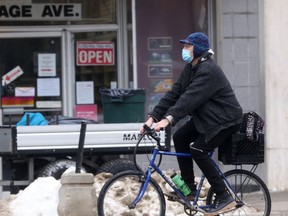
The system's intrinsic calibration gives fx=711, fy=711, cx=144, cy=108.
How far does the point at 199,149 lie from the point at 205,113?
353 millimetres

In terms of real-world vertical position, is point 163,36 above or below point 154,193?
above

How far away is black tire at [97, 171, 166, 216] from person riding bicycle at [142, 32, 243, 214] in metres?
0.42

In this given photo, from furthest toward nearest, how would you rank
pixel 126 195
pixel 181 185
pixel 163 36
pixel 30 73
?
pixel 30 73, pixel 163 36, pixel 181 185, pixel 126 195

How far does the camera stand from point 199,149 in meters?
6.81

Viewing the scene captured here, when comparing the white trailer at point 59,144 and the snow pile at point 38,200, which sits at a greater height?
the white trailer at point 59,144

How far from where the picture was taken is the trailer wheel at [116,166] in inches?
367

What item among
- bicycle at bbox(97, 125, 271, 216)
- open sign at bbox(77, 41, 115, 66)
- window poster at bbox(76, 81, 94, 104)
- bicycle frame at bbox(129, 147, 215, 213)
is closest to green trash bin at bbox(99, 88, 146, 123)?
window poster at bbox(76, 81, 94, 104)

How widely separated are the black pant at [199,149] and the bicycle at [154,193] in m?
0.11

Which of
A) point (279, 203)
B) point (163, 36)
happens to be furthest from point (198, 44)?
point (163, 36)

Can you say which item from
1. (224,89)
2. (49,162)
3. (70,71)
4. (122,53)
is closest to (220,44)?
(122,53)

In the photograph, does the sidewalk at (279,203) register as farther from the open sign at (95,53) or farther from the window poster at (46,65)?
the window poster at (46,65)

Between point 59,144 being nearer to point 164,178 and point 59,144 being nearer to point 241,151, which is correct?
point 164,178

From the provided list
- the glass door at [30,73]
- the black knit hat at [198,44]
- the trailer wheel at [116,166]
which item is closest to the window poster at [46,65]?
the glass door at [30,73]

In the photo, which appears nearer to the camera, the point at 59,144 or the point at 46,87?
the point at 59,144
